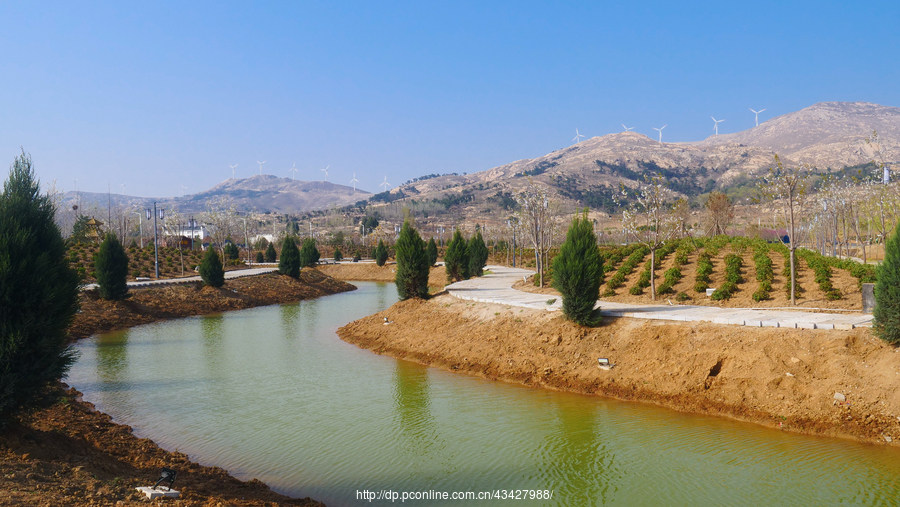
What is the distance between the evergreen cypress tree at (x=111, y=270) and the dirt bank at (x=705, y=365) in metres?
16.1

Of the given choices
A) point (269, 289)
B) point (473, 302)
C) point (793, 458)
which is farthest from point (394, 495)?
point (269, 289)

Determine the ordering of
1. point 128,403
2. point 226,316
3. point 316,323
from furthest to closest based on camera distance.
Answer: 1. point 226,316
2. point 316,323
3. point 128,403

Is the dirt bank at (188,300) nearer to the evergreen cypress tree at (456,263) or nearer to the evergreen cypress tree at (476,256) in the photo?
the evergreen cypress tree at (456,263)

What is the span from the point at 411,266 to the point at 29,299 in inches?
592

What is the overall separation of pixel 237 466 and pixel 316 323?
53.4 ft

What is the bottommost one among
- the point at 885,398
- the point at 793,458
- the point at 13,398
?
the point at 793,458

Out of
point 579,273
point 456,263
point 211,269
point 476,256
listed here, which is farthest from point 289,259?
point 579,273

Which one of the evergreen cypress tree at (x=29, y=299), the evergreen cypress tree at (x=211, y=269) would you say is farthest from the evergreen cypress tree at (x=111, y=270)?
the evergreen cypress tree at (x=29, y=299)

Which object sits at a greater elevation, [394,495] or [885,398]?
[885,398]

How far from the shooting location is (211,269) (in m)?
30.5

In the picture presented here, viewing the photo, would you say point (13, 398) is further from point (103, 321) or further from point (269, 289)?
point (269, 289)

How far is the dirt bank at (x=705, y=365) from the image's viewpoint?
9062mm

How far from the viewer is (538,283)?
24953mm

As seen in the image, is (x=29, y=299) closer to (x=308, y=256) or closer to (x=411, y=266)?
(x=411, y=266)
